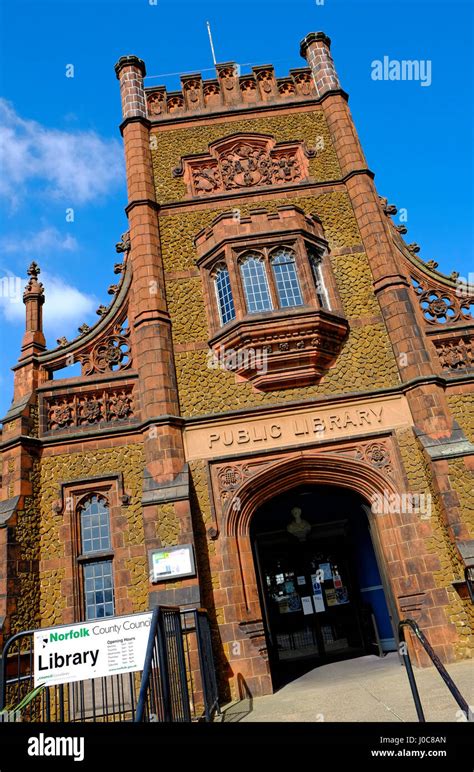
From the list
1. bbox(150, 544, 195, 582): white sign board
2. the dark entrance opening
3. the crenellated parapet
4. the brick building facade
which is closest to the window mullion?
the brick building facade

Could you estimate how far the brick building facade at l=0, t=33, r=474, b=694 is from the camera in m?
10.5

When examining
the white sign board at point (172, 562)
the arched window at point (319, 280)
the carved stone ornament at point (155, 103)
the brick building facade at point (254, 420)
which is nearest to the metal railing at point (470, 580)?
the brick building facade at point (254, 420)

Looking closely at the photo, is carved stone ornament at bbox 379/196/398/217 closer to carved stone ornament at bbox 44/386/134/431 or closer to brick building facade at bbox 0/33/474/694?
brick building facade at bbox 0/33/474/694

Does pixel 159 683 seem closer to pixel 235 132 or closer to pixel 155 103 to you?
pixel 235 132

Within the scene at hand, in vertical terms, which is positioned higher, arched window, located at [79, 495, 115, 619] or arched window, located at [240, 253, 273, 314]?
arched window, located at [240, 253, 273, 314]

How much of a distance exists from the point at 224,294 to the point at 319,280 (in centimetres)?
235

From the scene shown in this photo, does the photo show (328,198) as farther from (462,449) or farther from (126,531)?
(126,531)

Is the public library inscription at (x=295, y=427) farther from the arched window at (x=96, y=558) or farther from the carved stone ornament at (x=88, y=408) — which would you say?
the arched window at (x=96, y=558)

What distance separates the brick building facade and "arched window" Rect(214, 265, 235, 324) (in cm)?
6

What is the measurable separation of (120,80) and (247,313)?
9.41 m

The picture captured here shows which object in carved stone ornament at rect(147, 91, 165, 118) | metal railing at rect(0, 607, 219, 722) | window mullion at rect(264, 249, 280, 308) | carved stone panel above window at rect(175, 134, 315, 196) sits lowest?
metal railing at rect(0, 607, 219, 722)

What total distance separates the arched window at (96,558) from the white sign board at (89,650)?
4.65m

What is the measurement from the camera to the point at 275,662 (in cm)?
1358
